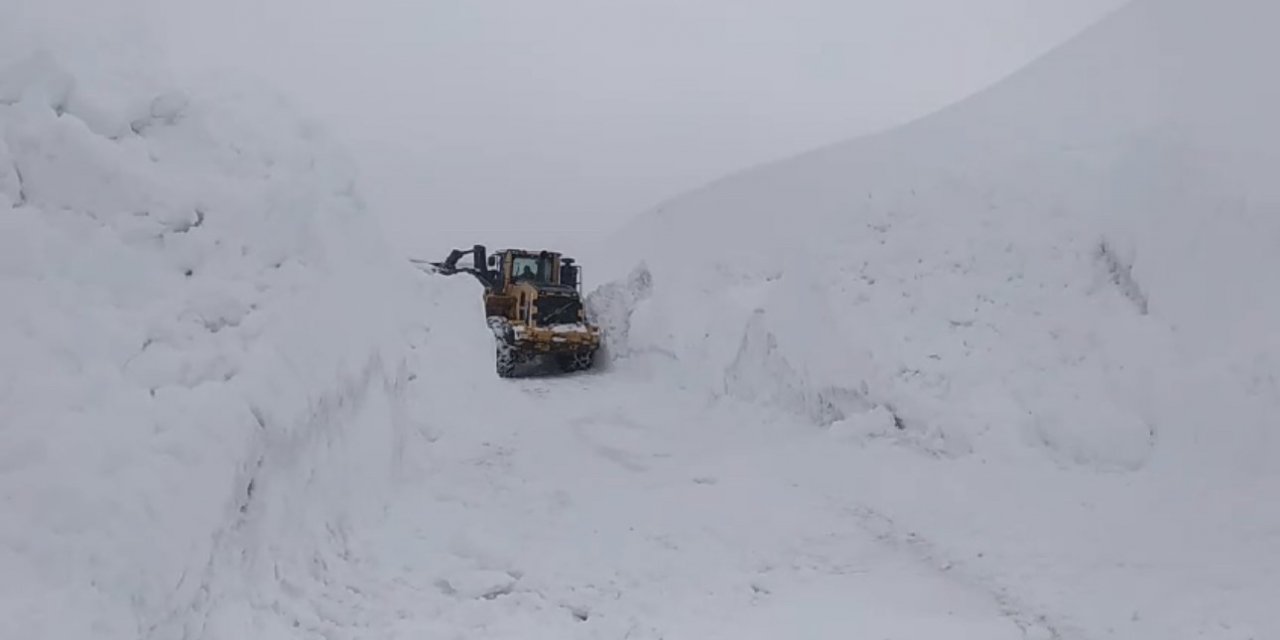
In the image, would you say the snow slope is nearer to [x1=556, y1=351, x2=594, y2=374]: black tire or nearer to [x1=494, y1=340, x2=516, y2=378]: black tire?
[x1=556, y1=351, x2=594, y2=374]: black tire

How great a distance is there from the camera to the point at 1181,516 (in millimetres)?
7250

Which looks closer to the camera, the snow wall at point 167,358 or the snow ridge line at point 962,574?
the snow wall at point 167,358

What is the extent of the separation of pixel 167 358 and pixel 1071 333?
8473 millimetres

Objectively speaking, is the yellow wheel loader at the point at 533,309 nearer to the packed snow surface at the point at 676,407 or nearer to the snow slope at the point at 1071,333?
the snow slope at the point at 1071,333

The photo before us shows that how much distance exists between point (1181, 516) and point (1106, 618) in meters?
1.73

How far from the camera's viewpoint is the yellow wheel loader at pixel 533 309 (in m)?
18.1

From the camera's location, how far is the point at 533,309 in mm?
18531

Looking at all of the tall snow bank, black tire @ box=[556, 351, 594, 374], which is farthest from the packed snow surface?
black tire @ box=[556, 351, 594, 374]

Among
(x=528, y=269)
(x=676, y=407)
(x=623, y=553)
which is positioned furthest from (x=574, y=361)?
(x=623, y=553)

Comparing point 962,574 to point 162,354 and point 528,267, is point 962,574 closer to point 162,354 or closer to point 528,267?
point 162,354

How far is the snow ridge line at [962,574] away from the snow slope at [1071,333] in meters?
0.06

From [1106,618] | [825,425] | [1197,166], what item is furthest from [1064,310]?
[1106,618]

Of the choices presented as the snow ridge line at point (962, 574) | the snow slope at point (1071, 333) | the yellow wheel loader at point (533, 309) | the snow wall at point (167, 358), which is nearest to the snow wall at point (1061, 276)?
the snow slope at point (1071, 333)

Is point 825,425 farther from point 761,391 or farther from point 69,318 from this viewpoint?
point 69,318
